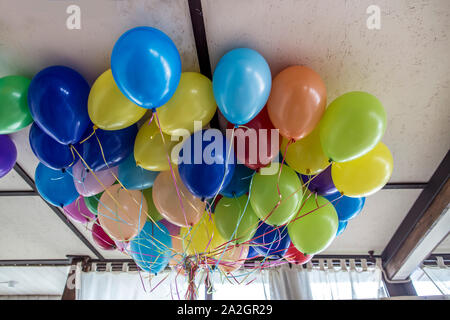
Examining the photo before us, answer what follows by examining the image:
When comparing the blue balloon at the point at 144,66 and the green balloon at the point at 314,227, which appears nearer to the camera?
the blue balloon at the point at 144,66

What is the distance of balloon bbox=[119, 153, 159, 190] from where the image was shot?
4.95 feet

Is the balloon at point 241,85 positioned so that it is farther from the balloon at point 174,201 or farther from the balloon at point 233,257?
the balloon at point 233,257

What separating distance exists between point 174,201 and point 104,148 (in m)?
0.36

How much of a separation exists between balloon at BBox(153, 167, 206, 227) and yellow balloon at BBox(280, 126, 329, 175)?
462mm

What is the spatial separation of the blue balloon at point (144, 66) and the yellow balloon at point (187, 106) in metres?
0.12

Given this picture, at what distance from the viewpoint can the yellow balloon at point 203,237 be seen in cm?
162

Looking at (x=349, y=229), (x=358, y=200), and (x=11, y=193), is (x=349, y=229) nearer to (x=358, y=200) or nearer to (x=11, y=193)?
(x=358, y=200)

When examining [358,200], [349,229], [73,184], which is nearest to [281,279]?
[349,229]

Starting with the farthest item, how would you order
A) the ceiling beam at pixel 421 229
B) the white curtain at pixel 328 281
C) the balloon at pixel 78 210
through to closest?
1. the white curtain at pixel 328 281
2. the ceiling beam at pixel 421 229
3. the balloon at pixel 78 210

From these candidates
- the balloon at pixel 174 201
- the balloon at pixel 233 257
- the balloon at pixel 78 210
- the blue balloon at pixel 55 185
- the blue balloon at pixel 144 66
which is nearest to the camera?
the blue balloon at pixel 144 66

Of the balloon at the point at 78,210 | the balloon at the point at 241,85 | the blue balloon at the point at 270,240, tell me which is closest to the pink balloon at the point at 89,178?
the balloon at the point at 78,210

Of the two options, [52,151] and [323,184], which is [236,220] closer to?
[323,184]

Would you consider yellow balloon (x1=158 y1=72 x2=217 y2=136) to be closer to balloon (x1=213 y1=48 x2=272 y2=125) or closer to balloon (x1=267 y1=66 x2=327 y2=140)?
balloon (x1=213 y1=48 x2=272 y2=125)

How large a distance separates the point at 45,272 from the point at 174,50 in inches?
105
